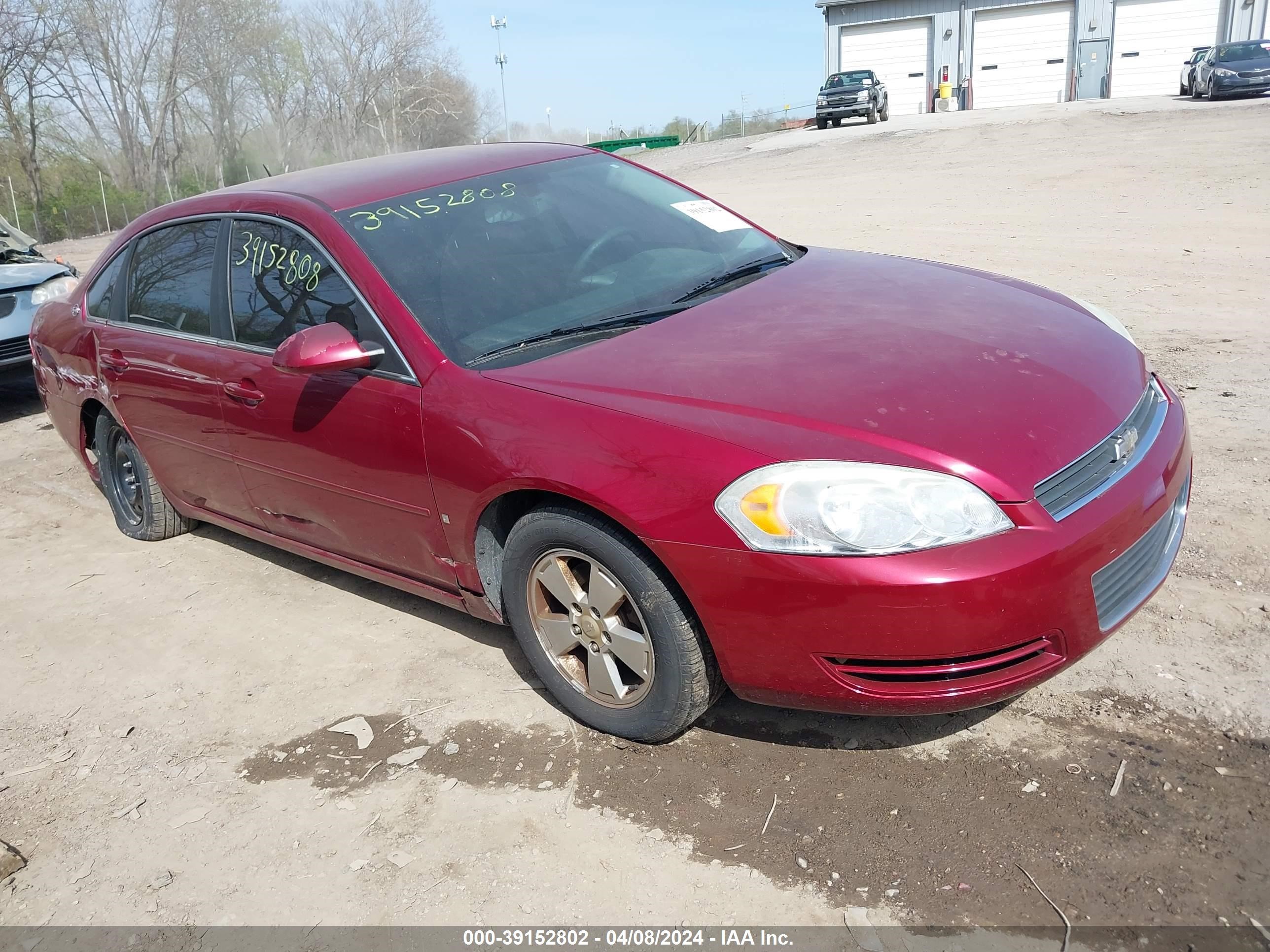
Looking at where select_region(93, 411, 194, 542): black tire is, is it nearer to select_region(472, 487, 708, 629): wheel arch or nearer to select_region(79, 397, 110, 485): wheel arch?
select_region(79, 397, 110, 485): wheel arch

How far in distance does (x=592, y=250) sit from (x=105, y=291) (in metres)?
2.58

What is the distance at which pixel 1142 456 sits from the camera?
284 cm

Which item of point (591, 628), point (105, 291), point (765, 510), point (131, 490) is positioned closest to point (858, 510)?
point (765, 510)

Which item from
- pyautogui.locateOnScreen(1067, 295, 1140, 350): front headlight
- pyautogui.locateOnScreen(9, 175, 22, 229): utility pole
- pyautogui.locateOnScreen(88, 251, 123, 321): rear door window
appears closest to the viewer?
pyautogui.locateOnScreen(1067, 295, 1140, 350): front headlight

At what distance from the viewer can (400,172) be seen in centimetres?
402

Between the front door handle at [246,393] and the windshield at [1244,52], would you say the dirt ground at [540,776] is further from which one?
the windshield at [1244,52]

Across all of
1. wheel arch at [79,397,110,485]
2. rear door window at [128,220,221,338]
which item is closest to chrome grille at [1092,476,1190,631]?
rear door window at [128,220,221,338]

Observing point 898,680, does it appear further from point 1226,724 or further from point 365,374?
point 365,374

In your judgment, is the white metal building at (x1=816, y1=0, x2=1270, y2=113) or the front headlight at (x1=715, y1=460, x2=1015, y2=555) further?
the white metal building at (x1=816, y1=0, x2=1270, y2=113)

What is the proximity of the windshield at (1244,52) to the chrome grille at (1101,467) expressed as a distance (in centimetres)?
2875

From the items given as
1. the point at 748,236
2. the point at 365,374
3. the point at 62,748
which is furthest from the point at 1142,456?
the point at 62,748

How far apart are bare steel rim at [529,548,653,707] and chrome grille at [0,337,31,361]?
6.91 meters

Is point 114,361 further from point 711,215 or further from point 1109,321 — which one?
point 1109,321

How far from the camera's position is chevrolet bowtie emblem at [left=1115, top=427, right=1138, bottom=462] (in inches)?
109
